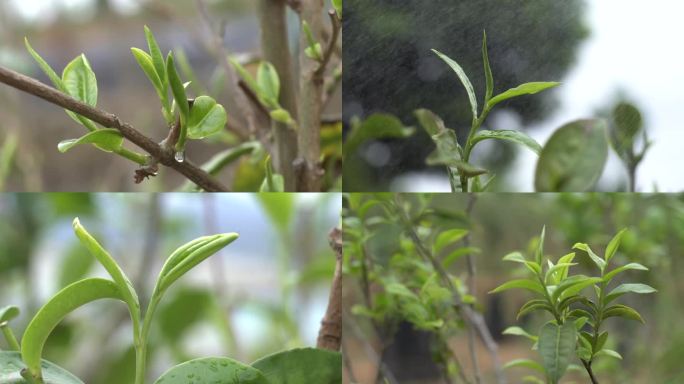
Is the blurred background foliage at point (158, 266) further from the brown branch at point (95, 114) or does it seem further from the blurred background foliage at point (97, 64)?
the brown branch at point (95, 114)

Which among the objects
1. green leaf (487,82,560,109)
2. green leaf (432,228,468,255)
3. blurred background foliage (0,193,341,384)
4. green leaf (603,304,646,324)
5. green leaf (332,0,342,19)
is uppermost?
green leaf (332,0,342,19)

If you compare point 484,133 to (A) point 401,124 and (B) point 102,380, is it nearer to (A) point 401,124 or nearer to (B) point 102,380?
(A) point 401,124

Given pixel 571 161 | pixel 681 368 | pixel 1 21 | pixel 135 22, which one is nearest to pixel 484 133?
pixel 571 161

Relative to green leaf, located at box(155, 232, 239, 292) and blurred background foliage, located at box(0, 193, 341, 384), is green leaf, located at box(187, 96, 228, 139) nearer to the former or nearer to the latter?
green leaf, located at box(155, 232, 239, 292)

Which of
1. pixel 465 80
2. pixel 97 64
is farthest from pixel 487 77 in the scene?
pixel 97 64

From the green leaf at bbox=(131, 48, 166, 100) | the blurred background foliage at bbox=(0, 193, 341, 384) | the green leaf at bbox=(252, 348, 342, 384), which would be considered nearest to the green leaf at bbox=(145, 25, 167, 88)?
the green leaf at bbox=(131, 48, 166, 100)

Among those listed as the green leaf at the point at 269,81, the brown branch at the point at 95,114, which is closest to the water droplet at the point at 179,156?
the brown branch at the point at 95,114
